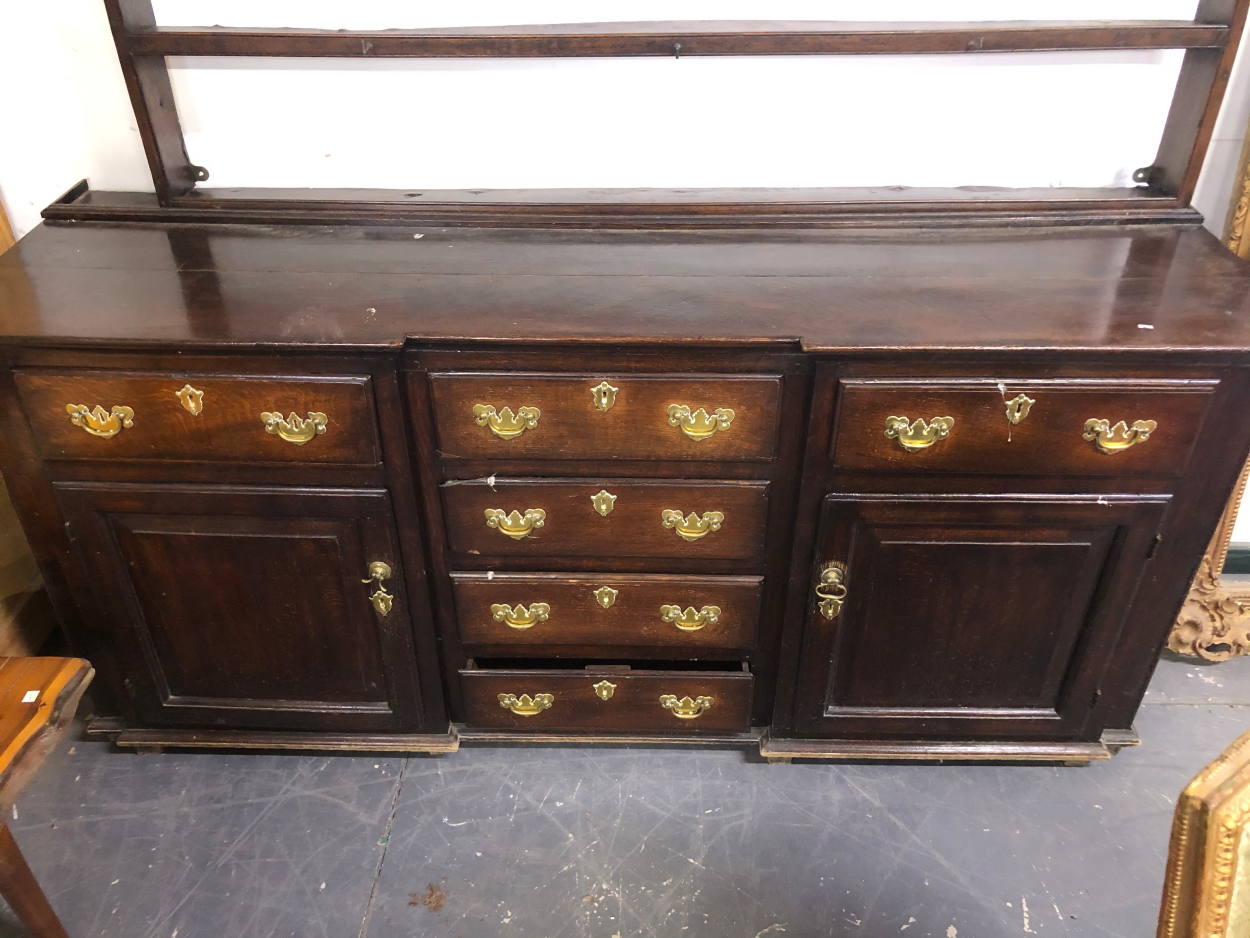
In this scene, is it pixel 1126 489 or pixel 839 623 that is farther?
pixel 839 623

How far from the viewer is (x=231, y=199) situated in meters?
1.69

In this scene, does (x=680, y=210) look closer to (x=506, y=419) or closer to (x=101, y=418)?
(x=506, y=419)

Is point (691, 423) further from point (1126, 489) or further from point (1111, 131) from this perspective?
point (1111, 131)

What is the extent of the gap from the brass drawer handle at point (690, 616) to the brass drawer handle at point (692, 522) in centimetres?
16

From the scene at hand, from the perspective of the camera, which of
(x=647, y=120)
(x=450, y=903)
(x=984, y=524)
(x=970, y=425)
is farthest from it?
(x=647, y=120)

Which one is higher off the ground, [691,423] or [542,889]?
[691,423]

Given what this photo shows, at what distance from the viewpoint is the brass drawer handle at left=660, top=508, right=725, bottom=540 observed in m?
1.50

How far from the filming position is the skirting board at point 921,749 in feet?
5.79

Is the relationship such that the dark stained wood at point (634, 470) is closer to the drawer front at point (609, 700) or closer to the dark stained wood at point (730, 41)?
the drawer front at point (609, 700)

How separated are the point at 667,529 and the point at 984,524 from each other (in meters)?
0.51

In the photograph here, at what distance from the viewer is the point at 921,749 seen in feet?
5.80

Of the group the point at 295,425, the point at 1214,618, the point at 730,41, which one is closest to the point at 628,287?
the point at 730,41

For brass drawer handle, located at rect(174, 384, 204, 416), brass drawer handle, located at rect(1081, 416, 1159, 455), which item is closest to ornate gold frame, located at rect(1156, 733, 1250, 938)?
brass drawer handle, located at rect(1081, 416, 1159, 455)

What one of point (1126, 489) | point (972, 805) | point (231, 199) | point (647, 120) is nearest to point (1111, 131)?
point (1126, 489)
